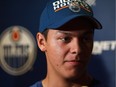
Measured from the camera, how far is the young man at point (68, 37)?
74 cm

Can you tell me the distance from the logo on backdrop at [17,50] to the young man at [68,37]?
0.30 metres

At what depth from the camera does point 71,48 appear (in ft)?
2.43

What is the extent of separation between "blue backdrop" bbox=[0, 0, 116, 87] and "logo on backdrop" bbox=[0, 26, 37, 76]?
0.02 m

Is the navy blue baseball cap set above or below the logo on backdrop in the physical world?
above

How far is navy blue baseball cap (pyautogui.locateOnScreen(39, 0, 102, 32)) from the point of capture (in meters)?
0.75

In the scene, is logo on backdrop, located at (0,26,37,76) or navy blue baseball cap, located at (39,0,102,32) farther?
logo on backdrop, located at (0,26,37,76)

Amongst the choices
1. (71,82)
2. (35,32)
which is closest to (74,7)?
(71,82)

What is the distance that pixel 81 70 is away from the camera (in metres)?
0.76

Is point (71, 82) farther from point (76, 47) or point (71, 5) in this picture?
point (71, 5)

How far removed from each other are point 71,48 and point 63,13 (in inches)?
4.3

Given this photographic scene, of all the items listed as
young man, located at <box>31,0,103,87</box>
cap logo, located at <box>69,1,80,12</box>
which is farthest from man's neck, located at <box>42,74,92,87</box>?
cap logo, located at <box>69,1,80,12</box>

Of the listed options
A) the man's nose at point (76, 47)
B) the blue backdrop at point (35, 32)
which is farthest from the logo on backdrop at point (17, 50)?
the man's nose at point (76, 47)

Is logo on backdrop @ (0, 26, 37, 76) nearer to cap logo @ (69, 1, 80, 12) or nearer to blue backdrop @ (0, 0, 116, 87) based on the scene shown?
blue backdrop @ (0, 0, 116, 87)

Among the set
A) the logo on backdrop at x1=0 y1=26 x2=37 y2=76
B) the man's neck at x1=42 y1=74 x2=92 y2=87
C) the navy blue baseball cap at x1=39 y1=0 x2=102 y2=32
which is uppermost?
the navy blue baseball cap at x1=39 y1=0 x2=102 y2=32
